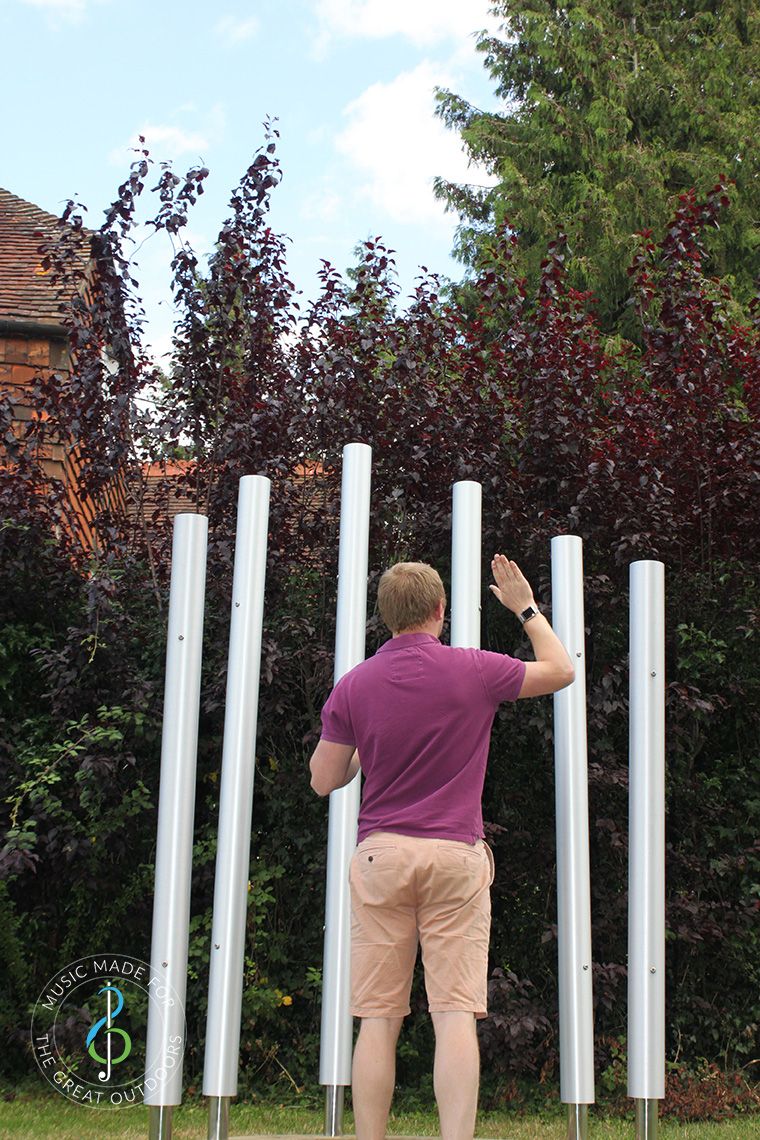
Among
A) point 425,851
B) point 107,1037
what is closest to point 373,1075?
point 425,851

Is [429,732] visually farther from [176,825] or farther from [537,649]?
[176,825]

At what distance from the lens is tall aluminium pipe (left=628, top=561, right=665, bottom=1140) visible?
436cm

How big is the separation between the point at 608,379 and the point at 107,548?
2884mm

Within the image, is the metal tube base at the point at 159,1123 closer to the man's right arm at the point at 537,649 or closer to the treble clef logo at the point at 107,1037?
the treble clef logo at the point at 107,1037

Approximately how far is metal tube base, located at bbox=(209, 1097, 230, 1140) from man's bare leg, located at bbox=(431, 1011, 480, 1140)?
1.18 meters

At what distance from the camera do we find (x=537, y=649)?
356cm

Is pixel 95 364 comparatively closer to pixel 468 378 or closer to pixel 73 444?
pixel 73 444

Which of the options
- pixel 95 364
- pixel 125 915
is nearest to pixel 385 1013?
pixel 125 915

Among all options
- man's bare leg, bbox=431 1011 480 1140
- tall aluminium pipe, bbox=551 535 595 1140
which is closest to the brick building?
tall aluminium pipe, bbox=551 535 595 1140

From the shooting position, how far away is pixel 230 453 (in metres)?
6.42

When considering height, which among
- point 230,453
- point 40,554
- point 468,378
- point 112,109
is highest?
point 112,109

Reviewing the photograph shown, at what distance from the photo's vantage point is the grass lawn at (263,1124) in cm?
530

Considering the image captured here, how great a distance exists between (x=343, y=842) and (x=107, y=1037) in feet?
7.91

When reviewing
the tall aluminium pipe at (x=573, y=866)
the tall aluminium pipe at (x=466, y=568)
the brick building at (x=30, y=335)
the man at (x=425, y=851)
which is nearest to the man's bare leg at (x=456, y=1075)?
the man at (x=425, y=851)
